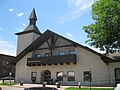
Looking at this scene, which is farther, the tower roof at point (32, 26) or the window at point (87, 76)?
the tower roof at point (32, 26)

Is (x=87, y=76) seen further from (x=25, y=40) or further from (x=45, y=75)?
(x=25, y=40)

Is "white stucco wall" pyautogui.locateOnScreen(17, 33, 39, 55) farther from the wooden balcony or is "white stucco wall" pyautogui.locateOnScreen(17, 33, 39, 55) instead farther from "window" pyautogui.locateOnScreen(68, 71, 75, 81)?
"window" pyautogui.locateOnScreen(68, 71, 75, 81)

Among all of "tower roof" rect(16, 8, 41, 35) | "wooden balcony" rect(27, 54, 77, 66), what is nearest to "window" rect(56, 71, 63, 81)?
"wooden balcony" rect(27, 54, 77, 66)

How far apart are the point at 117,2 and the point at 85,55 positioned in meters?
10.5

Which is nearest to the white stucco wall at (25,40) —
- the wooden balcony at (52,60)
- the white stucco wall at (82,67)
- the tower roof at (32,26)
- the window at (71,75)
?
the tower roof at (32,26)

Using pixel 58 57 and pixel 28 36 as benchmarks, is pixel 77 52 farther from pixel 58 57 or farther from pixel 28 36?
pixel 28 36

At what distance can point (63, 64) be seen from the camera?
3072 centimetres

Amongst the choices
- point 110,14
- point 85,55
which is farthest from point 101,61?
point 110,14

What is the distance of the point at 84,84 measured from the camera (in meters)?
28.5

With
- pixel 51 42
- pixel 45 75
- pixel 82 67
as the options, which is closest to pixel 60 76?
pixel 45 75

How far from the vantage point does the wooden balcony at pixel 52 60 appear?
94.3ft

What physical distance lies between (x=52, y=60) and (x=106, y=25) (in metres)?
11.9

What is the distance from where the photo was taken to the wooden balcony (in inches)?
1132

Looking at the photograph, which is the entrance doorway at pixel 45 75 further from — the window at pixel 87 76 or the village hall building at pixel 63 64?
the window at pixel 87 76
